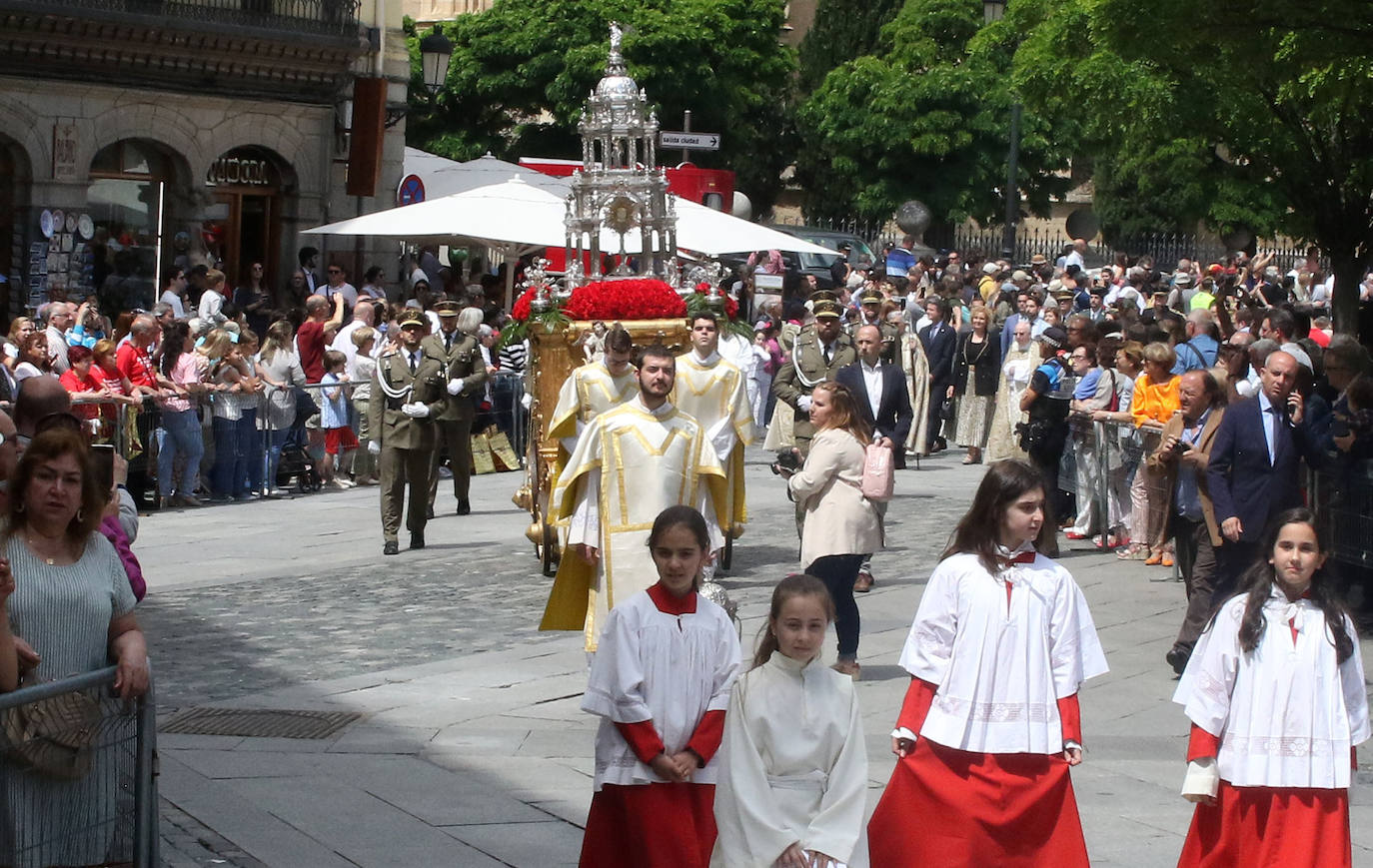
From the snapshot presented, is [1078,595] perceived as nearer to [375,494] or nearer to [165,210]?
[375,494]

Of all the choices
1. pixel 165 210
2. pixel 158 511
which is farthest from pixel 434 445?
pixel 165 210

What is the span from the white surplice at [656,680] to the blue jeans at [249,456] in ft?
39.1

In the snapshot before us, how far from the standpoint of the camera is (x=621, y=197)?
14648mm

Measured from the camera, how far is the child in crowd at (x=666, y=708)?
5910 millimetres

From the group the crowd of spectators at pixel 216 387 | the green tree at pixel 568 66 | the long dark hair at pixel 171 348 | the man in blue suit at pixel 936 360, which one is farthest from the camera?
the green tree at pixel 568 66

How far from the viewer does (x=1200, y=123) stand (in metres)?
18.7

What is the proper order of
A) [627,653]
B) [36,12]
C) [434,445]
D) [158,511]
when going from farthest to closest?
[36,12] < [158,511] < [434,445] < [627,653]

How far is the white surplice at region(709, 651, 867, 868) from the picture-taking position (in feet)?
17.8

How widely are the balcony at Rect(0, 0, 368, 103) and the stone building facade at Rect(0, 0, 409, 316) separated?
2 cm

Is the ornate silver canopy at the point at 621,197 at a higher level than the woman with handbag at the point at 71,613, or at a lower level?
higher

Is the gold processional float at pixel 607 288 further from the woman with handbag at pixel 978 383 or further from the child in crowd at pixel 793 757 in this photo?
the child in crowd at pixel 793 757

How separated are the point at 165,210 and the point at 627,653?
22.9 m

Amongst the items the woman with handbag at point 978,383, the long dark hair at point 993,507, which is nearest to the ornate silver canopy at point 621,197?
the woman with handbag at point 978,383

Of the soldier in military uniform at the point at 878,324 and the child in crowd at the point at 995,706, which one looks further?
the soldier in military uniform at the point at 878,324
